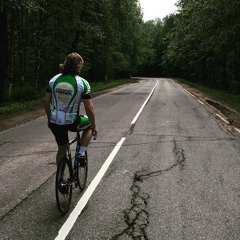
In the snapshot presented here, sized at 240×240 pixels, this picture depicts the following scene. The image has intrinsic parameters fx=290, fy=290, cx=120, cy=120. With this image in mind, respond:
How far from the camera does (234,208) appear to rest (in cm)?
427

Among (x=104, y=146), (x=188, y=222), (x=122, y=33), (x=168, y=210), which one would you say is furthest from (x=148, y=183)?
(x=122, y=33)

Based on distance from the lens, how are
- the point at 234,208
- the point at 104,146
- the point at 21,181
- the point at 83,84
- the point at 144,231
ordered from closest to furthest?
the point at 144,231 → the point at 83,84 → the point at 234,208 → the point at 21,181 → the point at 104,146

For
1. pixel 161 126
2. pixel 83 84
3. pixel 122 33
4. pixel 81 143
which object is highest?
pixel 122 33

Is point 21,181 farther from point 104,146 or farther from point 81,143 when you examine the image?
point 104,146

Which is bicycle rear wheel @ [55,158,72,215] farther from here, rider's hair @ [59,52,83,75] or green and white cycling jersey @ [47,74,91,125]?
rider's hair @ [59,52,83,75]

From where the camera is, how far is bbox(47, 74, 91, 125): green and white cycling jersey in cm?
392

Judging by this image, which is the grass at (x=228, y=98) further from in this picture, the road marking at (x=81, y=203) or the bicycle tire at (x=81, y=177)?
the bicycle tire at (x=81, y=177)

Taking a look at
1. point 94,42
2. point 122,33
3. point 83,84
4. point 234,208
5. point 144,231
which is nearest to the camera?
point 144,231

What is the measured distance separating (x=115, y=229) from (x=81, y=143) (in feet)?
4.48

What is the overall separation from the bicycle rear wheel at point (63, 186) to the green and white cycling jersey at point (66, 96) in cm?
60

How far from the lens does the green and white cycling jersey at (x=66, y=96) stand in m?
3.92

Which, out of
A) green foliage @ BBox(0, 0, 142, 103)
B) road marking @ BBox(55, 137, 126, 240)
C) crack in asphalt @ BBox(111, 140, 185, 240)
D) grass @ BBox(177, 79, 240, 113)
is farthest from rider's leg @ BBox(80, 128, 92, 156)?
green foliage @ BBox(0, 0, 142, 103)

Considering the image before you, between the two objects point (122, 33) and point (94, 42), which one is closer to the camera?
point (122, 33)

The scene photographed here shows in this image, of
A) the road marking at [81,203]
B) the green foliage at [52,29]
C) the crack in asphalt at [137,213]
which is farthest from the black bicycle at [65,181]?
the green foliage at [52,29]
